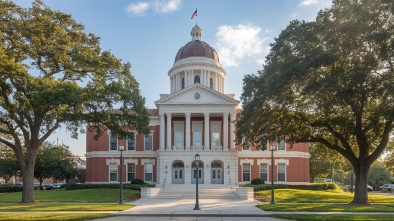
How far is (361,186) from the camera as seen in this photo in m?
29.8

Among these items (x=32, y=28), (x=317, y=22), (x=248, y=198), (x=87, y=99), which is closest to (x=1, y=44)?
(x=32, y=28)

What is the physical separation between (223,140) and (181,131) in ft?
18.6

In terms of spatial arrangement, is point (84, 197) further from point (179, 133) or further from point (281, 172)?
point (281, 172)

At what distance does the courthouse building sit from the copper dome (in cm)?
1142

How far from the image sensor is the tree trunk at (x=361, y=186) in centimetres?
2958

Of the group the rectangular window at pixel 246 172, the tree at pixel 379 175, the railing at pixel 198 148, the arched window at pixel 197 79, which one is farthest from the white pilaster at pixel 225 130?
the tree at pixel 379 175

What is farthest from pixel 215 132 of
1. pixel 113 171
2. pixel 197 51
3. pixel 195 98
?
pixel 197 51

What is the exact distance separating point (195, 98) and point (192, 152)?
21.0 feet

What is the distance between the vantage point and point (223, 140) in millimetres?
Answer: 48125

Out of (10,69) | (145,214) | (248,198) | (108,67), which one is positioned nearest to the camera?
(145,214)

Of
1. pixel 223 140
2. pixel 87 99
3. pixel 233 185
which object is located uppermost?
pixel 87 99

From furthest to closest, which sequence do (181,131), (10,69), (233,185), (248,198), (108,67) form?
(181,131) → (233,185) → (248,198) → (108,67) → (10,69)

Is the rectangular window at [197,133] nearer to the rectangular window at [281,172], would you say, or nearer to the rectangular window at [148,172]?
the rectangular window at [148,172]

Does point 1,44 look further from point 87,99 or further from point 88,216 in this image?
point 88,216
